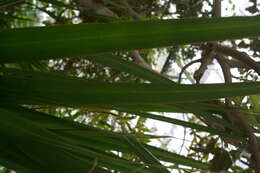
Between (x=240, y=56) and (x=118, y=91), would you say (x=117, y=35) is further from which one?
(x=240, y=56)

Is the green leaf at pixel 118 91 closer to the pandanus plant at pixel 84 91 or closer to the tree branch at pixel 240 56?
the pandanus plant at pixel 84 91

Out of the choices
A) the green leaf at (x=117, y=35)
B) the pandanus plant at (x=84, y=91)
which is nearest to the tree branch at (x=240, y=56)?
the pandanus plant at (x=84, y=91)

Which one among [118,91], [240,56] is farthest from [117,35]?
[240,56]

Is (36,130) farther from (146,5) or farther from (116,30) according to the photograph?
(146,5)

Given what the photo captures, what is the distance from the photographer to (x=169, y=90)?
0.39m

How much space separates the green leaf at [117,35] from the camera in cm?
33

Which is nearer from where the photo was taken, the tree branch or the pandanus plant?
the pandanus plant

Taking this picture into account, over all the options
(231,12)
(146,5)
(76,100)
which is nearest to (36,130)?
(76,100)

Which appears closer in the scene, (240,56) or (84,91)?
(84,91)

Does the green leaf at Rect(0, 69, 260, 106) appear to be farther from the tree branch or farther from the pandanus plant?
the tree branch

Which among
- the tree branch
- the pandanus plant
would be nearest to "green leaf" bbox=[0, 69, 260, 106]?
the pandanus plant

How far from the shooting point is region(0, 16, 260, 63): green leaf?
333mm

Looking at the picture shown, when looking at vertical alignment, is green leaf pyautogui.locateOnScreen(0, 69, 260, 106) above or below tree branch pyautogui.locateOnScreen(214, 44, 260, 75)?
below

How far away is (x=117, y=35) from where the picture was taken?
340 mm
